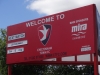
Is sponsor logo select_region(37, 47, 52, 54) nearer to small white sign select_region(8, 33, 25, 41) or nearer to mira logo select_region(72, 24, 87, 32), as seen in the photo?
small white sign select_region(8, 33, 25, 41)

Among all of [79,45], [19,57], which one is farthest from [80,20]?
[19,57]

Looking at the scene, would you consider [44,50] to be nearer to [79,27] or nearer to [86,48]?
[79,27]

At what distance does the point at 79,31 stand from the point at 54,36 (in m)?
1.40

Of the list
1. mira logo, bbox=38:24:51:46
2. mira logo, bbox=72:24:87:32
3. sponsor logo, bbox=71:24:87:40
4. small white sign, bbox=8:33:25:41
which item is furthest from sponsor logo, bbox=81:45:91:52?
small white sign, bbox=8:33:25:41

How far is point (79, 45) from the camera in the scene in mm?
11398

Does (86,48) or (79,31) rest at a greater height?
(79,31)

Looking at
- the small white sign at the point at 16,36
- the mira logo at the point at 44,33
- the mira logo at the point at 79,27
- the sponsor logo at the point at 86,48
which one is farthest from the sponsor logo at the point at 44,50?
the sponsor logo at the point at 86,48

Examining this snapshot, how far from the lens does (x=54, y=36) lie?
40.5 feet

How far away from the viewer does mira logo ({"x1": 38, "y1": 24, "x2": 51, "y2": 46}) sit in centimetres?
1263

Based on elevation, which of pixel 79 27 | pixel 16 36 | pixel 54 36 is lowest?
pixel 54 36

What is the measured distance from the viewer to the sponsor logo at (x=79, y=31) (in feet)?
37.2

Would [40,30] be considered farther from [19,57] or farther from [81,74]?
[81,74]

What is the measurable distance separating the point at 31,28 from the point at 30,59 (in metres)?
1.61

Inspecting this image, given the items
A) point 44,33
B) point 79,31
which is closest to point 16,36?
point 44,33
